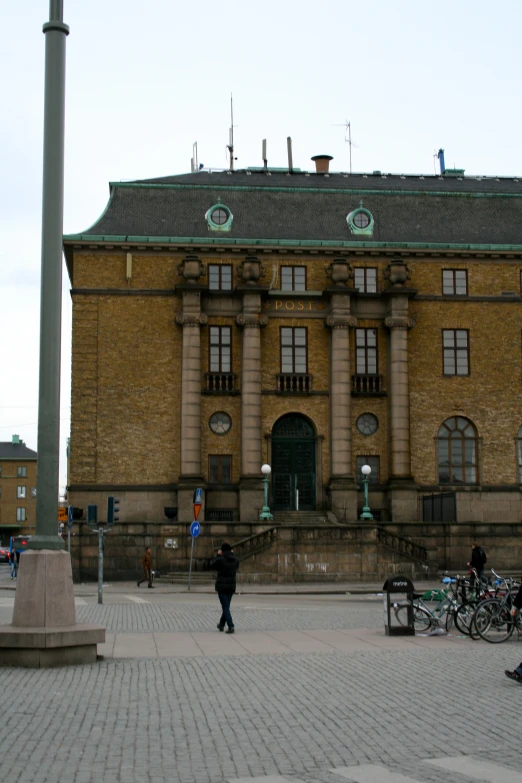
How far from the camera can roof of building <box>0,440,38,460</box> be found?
12681 cm

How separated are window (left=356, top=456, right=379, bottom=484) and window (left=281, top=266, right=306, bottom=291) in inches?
316

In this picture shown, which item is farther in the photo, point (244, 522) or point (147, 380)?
point (147, 380)

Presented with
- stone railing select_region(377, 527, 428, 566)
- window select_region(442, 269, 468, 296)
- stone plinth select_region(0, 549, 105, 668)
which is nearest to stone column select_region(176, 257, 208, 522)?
stone railing select_region(377, 527, 428, 566)

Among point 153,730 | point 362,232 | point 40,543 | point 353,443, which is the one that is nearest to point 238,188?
point 362,232

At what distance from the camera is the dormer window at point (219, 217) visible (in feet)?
160

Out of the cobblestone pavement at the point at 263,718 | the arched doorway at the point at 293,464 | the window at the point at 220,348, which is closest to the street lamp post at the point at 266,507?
the arched doorway at the point at 293,464

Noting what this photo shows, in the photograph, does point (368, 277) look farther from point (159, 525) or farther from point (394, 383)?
point (159, 525)

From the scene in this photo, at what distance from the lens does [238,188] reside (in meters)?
50.4

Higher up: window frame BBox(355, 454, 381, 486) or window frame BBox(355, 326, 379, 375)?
window frame BBox(355, 326, 379, 375)

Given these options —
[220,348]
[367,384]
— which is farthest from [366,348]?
[220,348]

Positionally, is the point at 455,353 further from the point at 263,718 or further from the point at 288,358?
the point at 263,718

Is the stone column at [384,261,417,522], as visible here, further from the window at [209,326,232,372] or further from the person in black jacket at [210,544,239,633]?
the person in black jacket at [210,544,239,633]

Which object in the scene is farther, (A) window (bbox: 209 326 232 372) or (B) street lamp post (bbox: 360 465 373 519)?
(A) window (bbox: 209 326 232 372)

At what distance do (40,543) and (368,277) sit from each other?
3466cm
